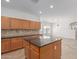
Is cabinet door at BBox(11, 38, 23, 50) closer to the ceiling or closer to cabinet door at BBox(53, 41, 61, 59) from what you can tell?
the ceiling

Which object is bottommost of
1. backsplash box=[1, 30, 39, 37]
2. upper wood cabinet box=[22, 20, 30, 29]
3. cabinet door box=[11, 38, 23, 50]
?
cabinet door box=[11, 38, 23, 50]

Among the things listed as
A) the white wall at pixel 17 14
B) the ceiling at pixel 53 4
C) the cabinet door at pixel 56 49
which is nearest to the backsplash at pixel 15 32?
the white wall at pixel 17 14

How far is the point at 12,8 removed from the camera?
147 inches

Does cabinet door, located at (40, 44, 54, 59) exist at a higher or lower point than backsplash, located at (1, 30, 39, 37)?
lower

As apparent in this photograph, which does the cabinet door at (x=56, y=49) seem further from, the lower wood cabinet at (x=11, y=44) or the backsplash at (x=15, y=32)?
the backsplash at (x=15, y=32)

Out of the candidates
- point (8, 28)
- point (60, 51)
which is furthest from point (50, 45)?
point (8, 28)

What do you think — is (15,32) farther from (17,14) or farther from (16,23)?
(17,14)

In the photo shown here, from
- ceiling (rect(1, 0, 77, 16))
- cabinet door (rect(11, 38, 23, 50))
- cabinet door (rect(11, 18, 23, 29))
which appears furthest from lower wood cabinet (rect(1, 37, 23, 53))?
ceiling (rect(1, 0, 77, 16))

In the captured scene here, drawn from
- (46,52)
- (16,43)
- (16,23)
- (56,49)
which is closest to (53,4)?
(46,52)

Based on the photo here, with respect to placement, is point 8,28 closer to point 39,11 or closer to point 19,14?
point 19,14

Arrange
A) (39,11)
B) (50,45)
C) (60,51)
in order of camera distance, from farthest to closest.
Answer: (39,11)
(60,51)
(50,45)

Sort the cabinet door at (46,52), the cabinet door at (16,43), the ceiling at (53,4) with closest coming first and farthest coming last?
the ceiling at (53,4) < the cabinet door at (46,52) < the cabinet door at (16,43)

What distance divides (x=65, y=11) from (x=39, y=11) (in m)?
1.48

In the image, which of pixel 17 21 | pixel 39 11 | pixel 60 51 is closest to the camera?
pixel 60 51
